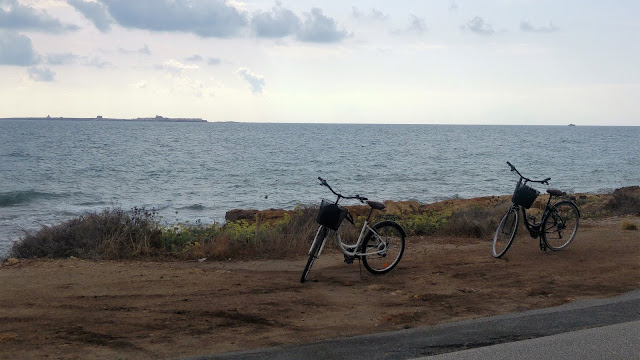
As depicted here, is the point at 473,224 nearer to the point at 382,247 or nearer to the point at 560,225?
the point at 560,225

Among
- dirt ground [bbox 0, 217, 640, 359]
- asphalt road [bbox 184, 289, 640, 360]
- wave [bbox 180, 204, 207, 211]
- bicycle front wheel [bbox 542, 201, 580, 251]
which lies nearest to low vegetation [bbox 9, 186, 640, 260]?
dirt ground [bbox 0, 217, 640, 359]

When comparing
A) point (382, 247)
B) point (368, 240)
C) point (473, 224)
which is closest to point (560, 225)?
point (473, 224)

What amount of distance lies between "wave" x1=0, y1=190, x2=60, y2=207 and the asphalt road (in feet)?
82.2

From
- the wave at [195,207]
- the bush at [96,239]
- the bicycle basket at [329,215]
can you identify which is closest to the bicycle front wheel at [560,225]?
the bicycle basket at [329,215]

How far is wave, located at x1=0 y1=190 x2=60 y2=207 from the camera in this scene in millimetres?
28125

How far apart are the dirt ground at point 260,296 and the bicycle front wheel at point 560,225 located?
0.78ft

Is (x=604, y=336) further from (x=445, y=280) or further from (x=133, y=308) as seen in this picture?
(x=133, y=308)

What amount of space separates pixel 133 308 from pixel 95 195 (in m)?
26.5

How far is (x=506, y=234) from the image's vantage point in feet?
32.9

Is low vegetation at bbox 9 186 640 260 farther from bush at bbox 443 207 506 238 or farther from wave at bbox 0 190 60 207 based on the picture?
Answer: wave at bbox 0 190 60 207

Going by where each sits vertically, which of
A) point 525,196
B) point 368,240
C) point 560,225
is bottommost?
point 368,240

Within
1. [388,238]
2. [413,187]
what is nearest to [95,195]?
[413,187]

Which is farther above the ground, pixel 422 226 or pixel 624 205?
pixel 624 205

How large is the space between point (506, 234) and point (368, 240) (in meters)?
2.32
